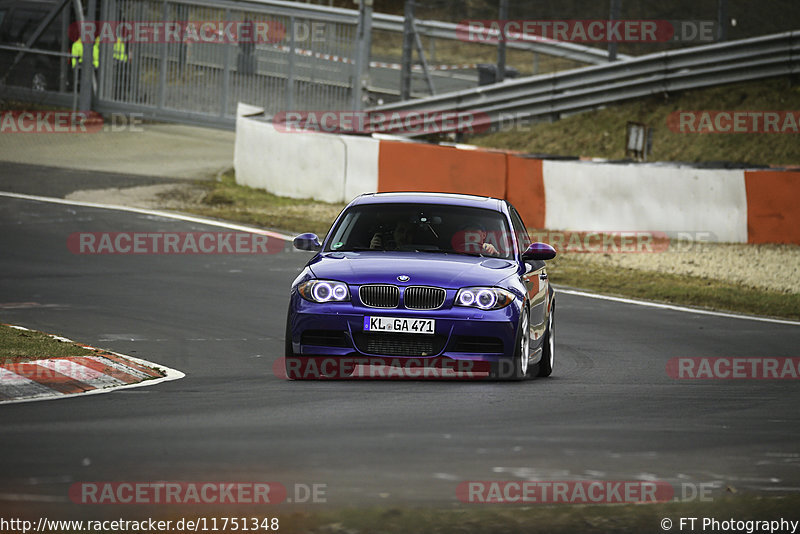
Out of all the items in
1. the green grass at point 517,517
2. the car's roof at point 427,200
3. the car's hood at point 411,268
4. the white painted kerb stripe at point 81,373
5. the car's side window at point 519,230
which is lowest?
the white painted kerb stripe at point 81,373

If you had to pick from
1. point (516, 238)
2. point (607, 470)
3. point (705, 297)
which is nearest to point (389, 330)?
point (516, 238)

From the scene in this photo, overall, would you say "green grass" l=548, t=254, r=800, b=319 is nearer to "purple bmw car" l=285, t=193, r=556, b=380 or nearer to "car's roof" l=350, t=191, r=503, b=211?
"car's roof" l=350, t=191, r=503, b=211

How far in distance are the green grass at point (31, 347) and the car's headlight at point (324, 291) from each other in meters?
2.00

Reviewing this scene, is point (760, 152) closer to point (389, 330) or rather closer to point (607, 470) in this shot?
point (389, 330)

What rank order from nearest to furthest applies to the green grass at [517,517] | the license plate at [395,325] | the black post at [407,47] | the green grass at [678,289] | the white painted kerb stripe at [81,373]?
the green grass at [517,517] < the license plate at [395,325] < the white painted kerb stripe at [81,373] < the green grass at [678,289] < the black post at [407,47]

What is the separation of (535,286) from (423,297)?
1383 mm

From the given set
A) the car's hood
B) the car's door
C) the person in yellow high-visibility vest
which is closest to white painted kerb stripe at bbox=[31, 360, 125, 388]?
the car's hood

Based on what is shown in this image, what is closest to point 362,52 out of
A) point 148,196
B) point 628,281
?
point 148,196

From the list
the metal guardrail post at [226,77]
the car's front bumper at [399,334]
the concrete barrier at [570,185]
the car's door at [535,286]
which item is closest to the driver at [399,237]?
the car's door at [535,286]

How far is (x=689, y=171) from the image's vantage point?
20.6m

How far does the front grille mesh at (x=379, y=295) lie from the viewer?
31.7 feet

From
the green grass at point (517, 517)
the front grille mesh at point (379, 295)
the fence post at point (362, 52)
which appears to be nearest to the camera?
the green grass at point (517, 517)

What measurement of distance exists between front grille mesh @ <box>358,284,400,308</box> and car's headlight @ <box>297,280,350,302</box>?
4.6 inches

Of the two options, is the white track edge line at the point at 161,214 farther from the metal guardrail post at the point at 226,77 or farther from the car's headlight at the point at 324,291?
the car's headlight at the point at 324,291
